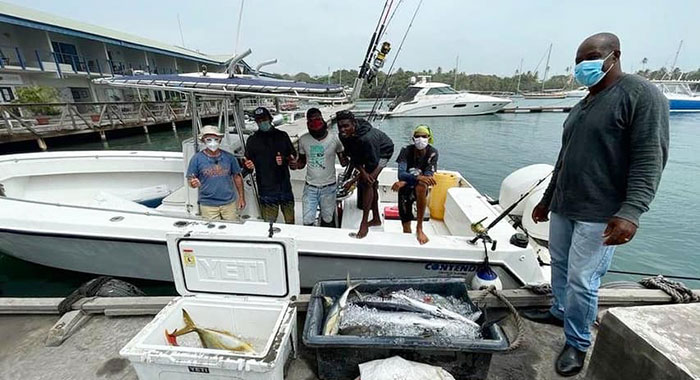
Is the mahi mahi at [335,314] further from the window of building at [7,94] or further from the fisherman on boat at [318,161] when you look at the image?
the window of building at [7,94]

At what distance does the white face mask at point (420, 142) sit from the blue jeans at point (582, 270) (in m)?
1.22

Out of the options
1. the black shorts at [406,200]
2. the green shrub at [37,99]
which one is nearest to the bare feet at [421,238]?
the black shorts at [406,200]

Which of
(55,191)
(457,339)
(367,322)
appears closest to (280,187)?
(367,322)

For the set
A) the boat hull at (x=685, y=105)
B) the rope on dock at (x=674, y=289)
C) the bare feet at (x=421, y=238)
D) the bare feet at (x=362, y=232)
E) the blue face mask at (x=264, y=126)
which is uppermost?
the blue face mask at (x=264, y=126)

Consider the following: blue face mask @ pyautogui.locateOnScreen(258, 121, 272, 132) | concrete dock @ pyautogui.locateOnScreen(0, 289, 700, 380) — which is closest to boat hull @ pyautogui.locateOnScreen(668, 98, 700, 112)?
concrete dock @ pyautogui.locateOnScreen(0, 289, 700, 380)

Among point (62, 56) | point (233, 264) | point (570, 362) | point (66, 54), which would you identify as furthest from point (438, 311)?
point (66, 54)

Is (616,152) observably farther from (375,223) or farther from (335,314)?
(375,223)

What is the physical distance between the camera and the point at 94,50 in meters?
18.8

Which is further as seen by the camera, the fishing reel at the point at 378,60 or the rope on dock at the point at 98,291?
the fishing reel at the point at 378,60

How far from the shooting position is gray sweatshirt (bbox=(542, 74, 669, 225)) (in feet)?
4.29

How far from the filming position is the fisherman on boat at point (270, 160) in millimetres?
2889

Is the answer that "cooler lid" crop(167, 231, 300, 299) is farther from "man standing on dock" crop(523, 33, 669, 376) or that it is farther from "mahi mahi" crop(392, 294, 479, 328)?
"man standing on dock" crop(523, 33, 669, 376)

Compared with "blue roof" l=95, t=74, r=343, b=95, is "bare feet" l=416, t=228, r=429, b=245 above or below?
below

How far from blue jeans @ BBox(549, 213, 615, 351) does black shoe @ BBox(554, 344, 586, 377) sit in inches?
1.2
